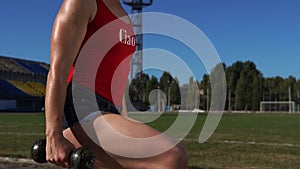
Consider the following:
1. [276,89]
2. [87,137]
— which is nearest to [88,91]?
[87,137]

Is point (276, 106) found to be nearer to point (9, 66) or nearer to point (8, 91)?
point (9, 66)

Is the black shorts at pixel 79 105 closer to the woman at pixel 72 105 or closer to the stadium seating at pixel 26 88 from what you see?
the woman at pixel 72 105

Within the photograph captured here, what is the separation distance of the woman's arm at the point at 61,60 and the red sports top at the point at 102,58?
0.38ft

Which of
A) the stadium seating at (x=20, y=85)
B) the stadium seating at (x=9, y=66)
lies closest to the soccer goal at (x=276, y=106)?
the stadium seating at (x=20, y=85)

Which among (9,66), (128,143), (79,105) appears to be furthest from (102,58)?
(9,66)

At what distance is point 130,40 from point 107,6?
37 cm

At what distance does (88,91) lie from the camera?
2.65 m

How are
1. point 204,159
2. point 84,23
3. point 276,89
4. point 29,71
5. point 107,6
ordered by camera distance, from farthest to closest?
1. point 276,89
2. point 29,71
3. point 204,159
4. point 107,6
5. point 84,23

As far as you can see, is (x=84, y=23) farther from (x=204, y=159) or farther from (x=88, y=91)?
(x=204, y=159)

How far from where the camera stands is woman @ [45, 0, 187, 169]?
2.33 metres

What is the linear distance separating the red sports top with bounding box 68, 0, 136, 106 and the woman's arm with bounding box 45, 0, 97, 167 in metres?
0.11

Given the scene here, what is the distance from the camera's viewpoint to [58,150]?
226cm

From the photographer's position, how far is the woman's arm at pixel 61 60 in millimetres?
2297

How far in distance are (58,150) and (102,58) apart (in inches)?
28.4
